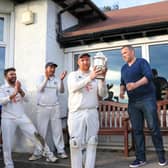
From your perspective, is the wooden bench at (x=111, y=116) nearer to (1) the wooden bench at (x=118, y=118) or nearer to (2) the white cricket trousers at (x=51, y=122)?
(1) the wooden bench at (x=118, y=118)

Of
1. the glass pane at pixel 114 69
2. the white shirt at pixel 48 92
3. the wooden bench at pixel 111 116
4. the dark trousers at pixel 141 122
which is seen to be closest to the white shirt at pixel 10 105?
the white shirt at pixel 48 92

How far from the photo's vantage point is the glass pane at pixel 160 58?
19.8ft

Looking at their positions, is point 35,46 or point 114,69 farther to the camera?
point 114,69

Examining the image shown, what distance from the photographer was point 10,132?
497 centimetres

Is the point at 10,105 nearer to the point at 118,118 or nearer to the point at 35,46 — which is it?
the point at 35,46

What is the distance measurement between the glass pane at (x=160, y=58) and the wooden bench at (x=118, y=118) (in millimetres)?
803

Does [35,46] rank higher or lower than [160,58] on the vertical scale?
higher

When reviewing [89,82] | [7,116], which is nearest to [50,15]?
[7,116]

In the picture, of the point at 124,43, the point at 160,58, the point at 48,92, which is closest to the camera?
the point at 48,92

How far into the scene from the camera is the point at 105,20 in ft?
26.2

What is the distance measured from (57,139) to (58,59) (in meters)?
1.90

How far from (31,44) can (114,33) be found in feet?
5.70

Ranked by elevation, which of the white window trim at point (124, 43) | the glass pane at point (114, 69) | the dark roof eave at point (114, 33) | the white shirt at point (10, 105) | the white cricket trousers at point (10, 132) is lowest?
the white cricket trousers at point (10, 132)

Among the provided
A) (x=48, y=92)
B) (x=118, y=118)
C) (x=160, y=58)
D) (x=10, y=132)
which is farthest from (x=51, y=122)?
(x=160, y=58)
